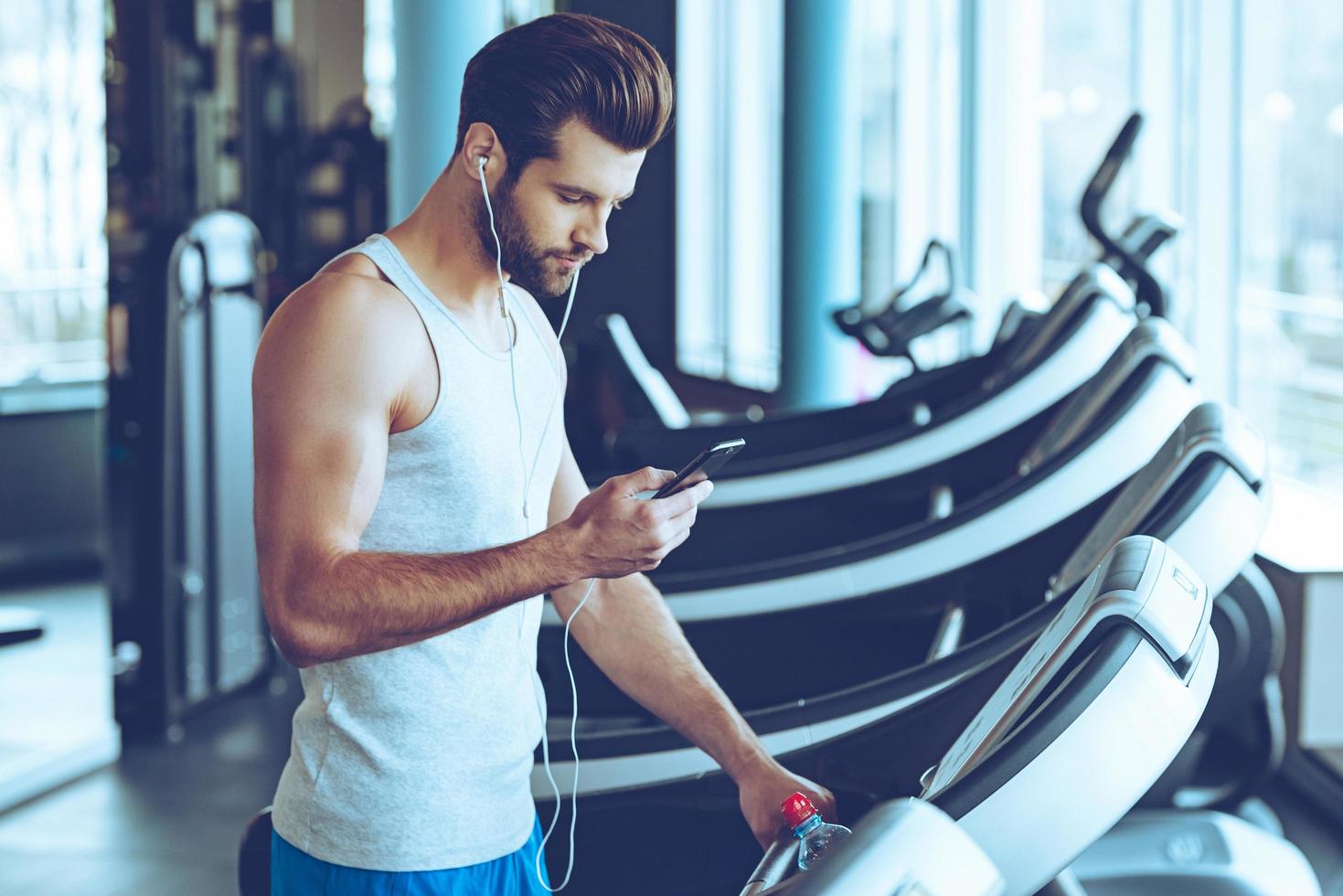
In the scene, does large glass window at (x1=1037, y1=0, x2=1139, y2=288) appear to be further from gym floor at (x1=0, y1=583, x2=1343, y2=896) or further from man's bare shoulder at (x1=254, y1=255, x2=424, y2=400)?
man's bare shoulder at (x1=254, y1=255, x2=424, y2=400)

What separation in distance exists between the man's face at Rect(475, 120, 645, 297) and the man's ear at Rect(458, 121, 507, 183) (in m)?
0.01

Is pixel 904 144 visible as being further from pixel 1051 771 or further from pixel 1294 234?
pixel 1051 771

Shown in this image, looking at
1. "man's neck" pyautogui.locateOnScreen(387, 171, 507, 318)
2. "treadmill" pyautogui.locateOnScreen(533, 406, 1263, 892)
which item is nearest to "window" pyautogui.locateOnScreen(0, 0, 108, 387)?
"treadmill" pyautogui.locateOnScreen(533, 406, 1263, 892)

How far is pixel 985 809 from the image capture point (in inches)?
35.7

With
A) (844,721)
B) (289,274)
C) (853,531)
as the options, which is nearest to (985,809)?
(844,721)

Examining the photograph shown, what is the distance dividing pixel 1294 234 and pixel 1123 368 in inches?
58.5

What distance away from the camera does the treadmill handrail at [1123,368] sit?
2131mm

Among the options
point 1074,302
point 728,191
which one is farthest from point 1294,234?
point 728,191

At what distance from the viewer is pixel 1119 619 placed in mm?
958

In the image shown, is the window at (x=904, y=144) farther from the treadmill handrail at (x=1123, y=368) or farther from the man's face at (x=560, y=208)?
the man's face at (x=560, y=208)

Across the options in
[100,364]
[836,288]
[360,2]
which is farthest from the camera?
[100,364]

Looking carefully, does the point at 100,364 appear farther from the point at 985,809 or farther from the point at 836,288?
the point at 985,809

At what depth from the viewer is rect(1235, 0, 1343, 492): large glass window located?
10.5ft

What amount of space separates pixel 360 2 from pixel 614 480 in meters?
5.17
